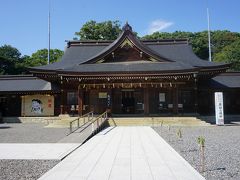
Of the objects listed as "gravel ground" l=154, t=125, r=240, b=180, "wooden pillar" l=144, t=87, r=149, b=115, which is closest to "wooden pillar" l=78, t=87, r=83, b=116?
"wooden pillar" l=144, t=87, r=149, b=115

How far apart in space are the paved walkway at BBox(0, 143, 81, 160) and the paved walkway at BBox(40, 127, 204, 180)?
1.42ft

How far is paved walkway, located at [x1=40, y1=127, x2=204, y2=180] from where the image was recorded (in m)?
6.79

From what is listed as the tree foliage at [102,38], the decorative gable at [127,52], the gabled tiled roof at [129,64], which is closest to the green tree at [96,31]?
the tree foliage at [102,38]

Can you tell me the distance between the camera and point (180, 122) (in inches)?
792

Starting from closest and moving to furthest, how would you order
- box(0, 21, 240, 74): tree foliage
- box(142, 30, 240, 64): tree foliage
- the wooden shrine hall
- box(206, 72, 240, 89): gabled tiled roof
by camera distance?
the wooden shrine hall, box(206, 72, 240, 89): gabled tiled roof, box(0, 21, 240, 74): tree foliage, box(142, 30, 240, 64): tree foliage

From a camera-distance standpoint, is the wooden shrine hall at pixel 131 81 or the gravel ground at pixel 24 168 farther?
the wooden shrine hall at pixel 131 81

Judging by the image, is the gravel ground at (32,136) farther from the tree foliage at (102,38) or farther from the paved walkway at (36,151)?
the tree foliage at (102,38)

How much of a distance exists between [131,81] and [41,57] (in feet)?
146

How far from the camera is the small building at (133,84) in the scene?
823 inches

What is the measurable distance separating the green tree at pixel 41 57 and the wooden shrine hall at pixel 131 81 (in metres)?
33.6

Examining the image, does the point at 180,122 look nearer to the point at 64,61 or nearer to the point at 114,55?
the point at 114,55

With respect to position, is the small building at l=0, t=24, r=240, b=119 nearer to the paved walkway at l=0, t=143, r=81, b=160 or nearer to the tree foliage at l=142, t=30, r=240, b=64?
the paved walkway at l=0, t=143, r=81, b=160

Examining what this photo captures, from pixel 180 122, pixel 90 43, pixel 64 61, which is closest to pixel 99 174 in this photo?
pixel 180 122

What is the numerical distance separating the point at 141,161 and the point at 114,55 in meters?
16.0
